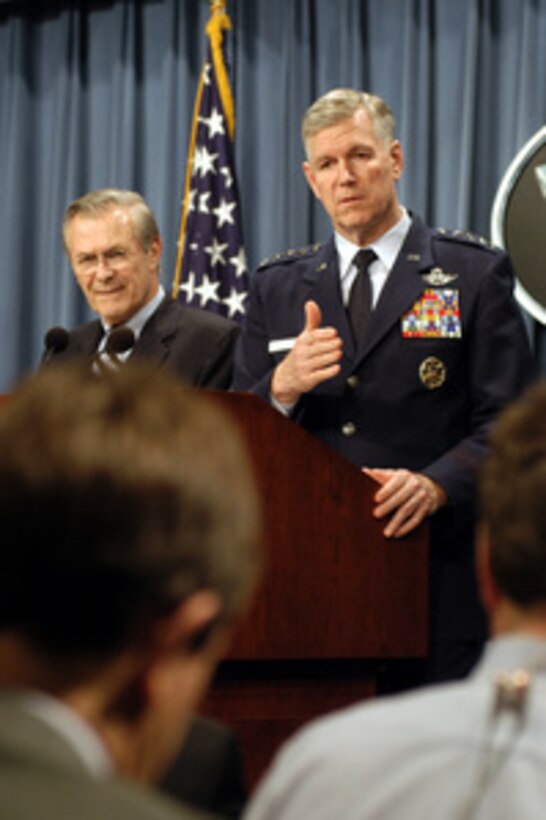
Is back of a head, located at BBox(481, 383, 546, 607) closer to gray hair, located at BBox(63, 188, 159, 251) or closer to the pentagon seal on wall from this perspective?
gray hair, located at BBox(63, 188, 159, 251)

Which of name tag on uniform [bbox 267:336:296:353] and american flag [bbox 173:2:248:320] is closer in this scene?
name tag on uniform [bbox 267:336:296:353]

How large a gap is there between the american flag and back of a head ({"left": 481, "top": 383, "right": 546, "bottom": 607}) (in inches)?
177

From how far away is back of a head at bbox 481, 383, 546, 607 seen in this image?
3.62 feet

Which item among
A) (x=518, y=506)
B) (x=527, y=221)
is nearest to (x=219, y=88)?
(x=527, y=221)

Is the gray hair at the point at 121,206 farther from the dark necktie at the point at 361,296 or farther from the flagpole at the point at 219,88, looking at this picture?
the flagpole at the point at 219,88

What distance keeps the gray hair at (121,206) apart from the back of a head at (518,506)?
120 inches

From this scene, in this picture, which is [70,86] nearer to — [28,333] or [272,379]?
[28,333]

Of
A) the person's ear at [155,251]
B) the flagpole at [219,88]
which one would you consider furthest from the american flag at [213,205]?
the person's ear at [155,251]

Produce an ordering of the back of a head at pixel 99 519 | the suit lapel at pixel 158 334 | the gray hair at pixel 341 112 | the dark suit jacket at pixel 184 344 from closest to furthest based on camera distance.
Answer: the back of a head at pixel 99 519 < the gray hair at pixel 341 112 < the dark suit jacket at pixel 184 344 < the suit lapel at pixel 158 334

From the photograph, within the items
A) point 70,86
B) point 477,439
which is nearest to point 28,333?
point 70,86

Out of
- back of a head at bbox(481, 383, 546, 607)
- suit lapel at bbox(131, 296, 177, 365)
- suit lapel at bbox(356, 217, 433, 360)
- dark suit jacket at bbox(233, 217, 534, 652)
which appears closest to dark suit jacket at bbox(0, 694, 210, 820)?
back of a head at bbox(481, 383, 546, 607)

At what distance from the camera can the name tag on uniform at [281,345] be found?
3.17 m

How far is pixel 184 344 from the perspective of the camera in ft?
12.4

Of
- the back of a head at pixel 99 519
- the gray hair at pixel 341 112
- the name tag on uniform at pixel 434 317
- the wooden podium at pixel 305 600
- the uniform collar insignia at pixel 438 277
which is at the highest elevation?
the gray hair at pixel 341 112
